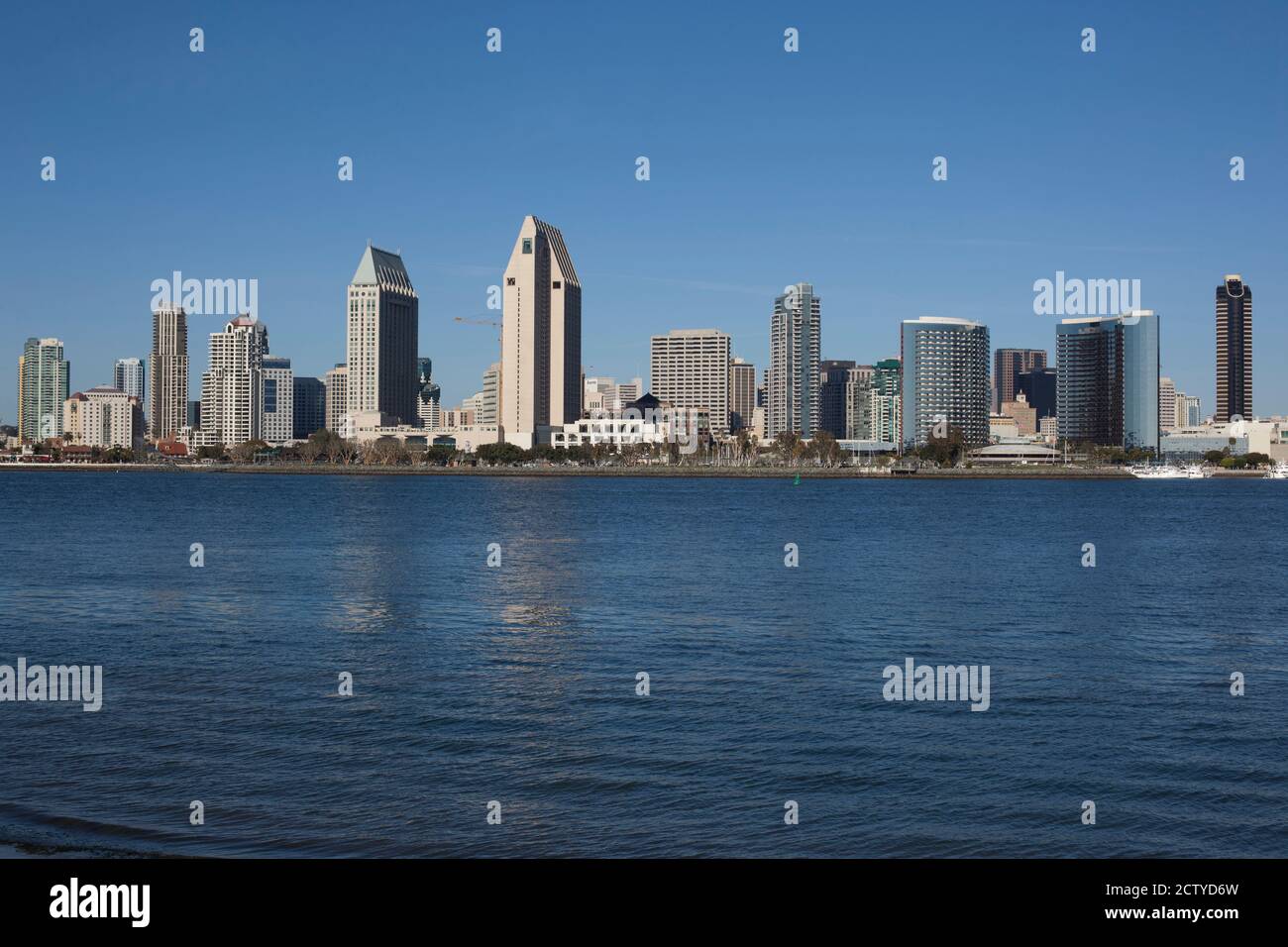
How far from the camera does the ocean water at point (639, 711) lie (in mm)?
13703

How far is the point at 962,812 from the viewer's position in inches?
561

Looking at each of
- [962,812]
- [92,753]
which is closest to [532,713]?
[92,753]

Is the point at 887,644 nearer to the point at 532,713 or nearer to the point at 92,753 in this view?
the point at 532,713

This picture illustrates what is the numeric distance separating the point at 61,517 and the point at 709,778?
75785 mm

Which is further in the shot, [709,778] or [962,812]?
[709,778]

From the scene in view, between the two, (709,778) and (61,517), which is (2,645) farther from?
(61,517)

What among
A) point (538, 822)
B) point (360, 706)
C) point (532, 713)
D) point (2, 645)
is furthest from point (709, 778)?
point (2, 645)

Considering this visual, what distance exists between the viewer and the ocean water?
13703mm

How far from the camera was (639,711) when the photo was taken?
1964cm
